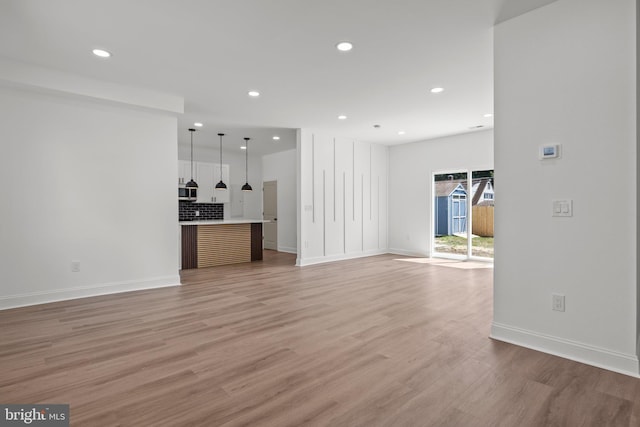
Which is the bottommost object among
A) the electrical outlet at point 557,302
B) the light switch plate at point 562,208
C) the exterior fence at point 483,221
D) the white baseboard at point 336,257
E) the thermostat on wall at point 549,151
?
the white baseboard at point 336,257

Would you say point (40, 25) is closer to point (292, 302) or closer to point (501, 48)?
point (292, 302)

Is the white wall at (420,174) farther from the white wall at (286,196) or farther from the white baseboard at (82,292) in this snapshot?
the white baseboard at (82,292)

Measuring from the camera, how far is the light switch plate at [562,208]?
94.9 inches

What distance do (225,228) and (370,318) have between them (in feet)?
14.7

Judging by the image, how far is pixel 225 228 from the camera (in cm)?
691

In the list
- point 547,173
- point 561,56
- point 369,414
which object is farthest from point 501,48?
point 369,414

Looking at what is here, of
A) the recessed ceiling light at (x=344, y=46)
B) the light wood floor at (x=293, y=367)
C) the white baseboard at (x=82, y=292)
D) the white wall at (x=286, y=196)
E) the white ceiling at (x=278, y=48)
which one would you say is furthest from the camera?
the white wall at (x=286, y=196)

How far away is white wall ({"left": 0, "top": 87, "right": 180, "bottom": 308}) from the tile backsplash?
153 inches

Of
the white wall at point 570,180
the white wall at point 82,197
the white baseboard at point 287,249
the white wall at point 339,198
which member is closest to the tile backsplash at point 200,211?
the white baseboard at point 287,249

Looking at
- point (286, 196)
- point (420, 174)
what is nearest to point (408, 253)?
point (420, 174)

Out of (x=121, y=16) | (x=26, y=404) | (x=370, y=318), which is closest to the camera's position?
(x=26, y=404)

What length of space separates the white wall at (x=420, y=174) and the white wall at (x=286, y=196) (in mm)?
2640

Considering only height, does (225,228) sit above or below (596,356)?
above

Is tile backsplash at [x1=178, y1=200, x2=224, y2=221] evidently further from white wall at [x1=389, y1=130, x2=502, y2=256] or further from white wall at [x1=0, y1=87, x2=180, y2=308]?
white wall at [x1=389, y1=130, x2=502, y2=256]
